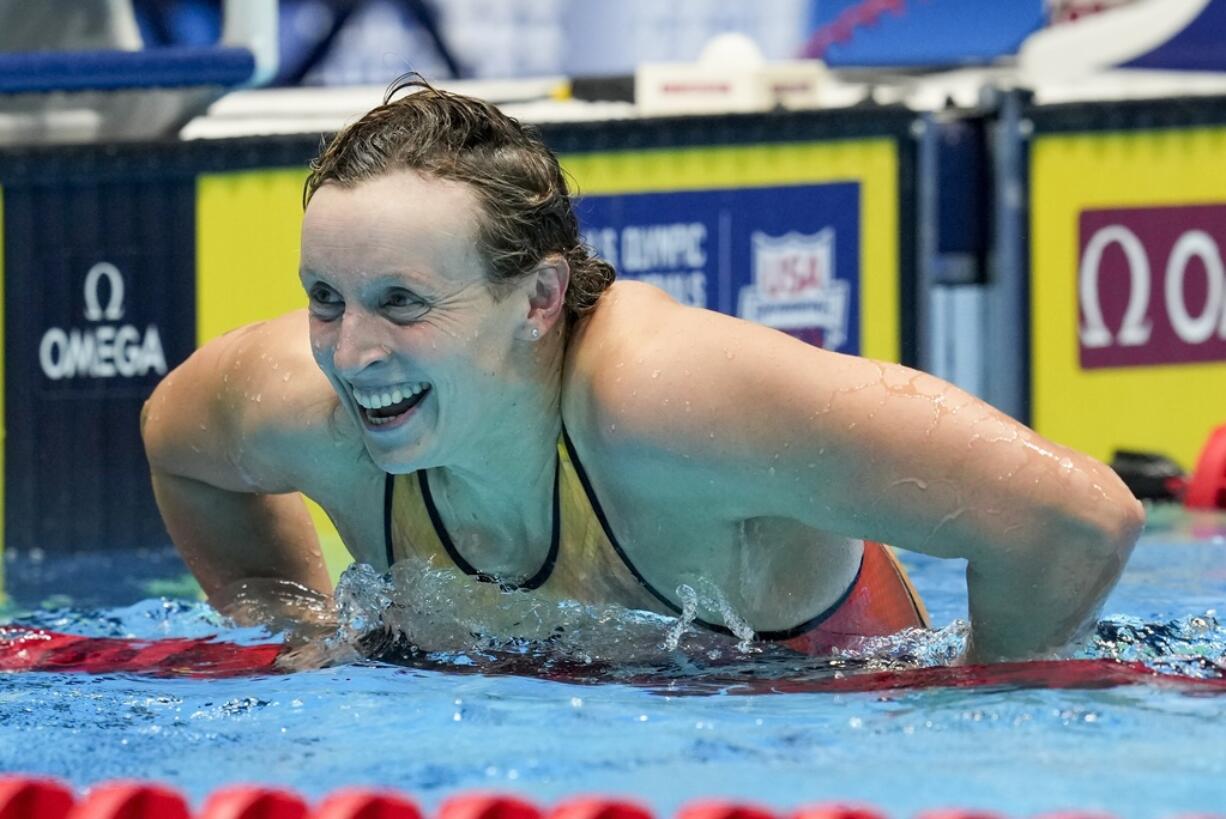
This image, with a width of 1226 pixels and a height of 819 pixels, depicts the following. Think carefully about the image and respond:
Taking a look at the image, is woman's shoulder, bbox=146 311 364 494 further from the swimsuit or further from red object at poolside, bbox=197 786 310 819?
red object at poolside, bbox=197 786 310 819

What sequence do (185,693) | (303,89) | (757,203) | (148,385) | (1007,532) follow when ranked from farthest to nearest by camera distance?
(303,89)
(757,203)
(148,385)
(185,693)
(1007,532)

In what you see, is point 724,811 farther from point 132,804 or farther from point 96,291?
point 96,291

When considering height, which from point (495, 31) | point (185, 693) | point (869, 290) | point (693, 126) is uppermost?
point (495, 31)

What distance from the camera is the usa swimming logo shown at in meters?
4.95

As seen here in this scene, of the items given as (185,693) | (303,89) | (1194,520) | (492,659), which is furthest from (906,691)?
(303,89)

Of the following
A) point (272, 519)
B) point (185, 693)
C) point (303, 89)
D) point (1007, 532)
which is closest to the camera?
point (1007, 532)

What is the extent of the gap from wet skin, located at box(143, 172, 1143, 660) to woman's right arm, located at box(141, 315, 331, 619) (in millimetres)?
31

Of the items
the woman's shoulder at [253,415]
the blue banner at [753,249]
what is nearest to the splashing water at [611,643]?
the woman's shoulder at [253,415]

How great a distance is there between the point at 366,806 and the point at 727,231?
3.17m

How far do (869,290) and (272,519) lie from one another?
222 cm

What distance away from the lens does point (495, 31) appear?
6797 millimetres

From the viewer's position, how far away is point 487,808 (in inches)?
76.3

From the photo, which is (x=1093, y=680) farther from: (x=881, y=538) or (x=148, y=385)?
(x=148, y=385)

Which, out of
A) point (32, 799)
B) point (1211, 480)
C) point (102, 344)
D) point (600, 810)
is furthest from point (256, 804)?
point (1211, 480)
